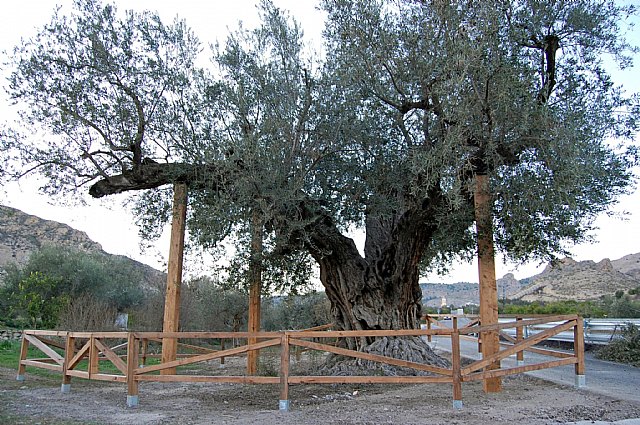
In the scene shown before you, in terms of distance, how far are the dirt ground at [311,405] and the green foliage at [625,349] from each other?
16.6 ft

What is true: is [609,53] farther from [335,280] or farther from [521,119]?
[335,280]

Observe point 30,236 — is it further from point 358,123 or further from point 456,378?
point 456,378

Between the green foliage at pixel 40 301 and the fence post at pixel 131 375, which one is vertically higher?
the green foliage at pixel 40 301

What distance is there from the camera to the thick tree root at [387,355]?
10.9m

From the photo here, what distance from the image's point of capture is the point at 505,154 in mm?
9000

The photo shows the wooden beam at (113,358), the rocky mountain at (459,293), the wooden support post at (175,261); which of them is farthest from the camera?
the rocky mountain at (459,293)

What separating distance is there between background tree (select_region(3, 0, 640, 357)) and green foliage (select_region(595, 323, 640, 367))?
5.88 metres

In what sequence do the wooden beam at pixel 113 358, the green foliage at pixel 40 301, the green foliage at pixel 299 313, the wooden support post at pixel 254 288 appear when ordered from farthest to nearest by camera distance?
1. the green foliage at pixel 299 313
2. the green foliage at pixel 40 301
3. the wooden support post at pixel 254 288
4. the wooden beam at pixel 113 358

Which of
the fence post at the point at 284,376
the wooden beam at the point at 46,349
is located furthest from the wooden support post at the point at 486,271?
the wooden beam at the point at 46,349

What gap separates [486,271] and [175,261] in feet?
19.8

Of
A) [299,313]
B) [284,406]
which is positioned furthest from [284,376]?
[299,313]

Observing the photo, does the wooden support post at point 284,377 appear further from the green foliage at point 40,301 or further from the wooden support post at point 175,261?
the green foliage at point 40,301

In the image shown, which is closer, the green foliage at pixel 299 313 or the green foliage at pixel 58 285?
the green foliage at pixel 58 285

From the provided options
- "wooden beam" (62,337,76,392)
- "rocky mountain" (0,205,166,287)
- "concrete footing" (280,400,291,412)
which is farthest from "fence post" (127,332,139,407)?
"rocky mountain" (0,205,166,287)
